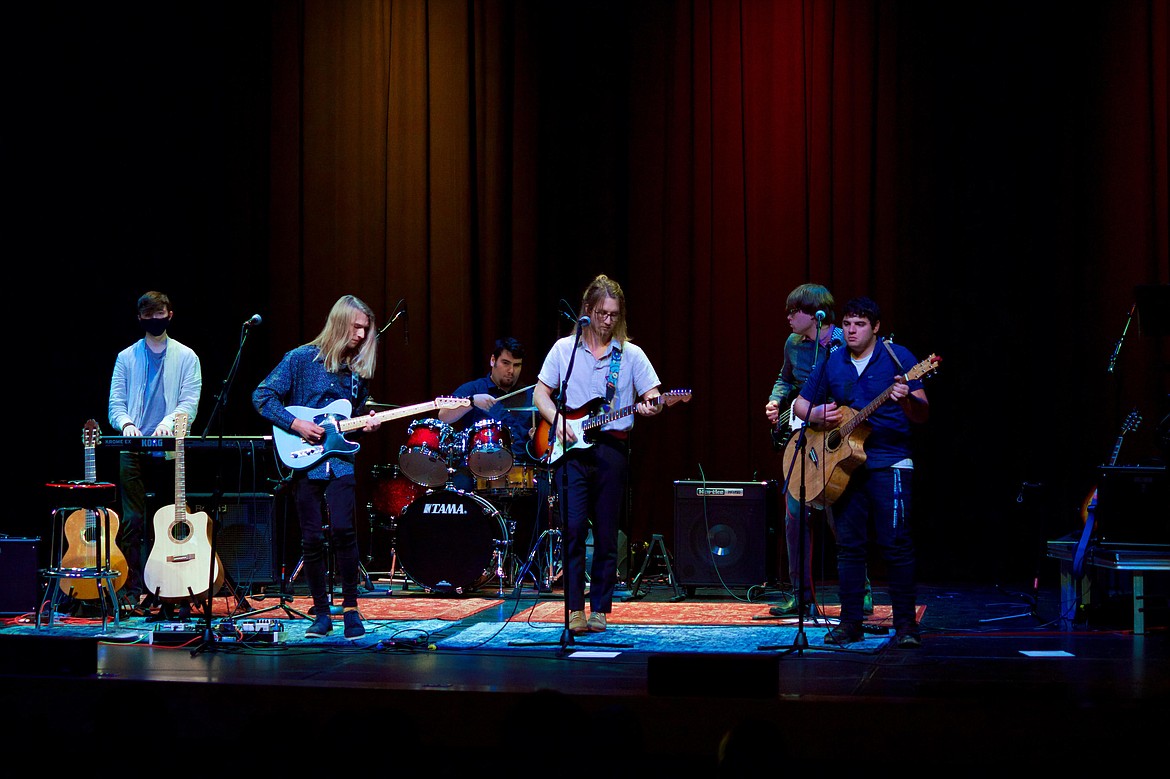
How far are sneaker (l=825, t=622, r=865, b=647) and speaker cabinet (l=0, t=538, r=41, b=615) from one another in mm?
4852

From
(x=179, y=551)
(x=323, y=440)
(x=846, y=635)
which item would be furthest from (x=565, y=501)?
(x=179, y=551)

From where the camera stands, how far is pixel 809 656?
532 cm

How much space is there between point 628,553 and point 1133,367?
3833 millimetres

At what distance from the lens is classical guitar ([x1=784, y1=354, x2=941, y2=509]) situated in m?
5.65

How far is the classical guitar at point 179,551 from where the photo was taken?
6797mm

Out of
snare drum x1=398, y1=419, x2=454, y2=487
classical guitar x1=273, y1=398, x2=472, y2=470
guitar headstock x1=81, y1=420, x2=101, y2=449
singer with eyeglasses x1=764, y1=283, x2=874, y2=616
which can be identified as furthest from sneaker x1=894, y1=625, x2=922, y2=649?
guitar headstock x1=81, y1=420, x2=101, y2=449

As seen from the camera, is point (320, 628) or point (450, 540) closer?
point (320, 628)

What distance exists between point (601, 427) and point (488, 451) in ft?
6.86

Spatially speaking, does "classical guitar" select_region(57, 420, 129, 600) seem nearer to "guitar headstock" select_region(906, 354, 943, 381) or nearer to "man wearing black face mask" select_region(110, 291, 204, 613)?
"man wearing black face mask" select_region(110, 291, 204, 613)

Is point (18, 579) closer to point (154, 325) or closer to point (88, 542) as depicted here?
point (88, 542)

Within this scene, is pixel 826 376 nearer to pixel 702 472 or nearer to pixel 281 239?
pixel 702 472

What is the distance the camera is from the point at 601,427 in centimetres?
603

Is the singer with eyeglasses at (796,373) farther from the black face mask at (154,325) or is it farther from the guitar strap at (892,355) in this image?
the black face mask at (154,325)

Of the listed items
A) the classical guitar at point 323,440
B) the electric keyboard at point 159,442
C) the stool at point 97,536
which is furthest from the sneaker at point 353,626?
the stool at point 97,536
